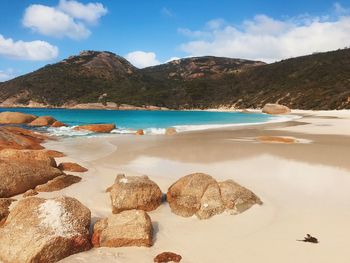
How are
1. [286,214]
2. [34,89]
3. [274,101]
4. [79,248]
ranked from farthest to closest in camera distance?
[34,89] < [274,101] < [286,214] < [79,248]

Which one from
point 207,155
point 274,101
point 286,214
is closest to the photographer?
point 286,214

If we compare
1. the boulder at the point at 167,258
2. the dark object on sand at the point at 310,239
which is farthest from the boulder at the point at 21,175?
the dark object on sand at the point at 310,239

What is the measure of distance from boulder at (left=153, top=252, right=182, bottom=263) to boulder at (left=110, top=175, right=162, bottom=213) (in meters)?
2.23

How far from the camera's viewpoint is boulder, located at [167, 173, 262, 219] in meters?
7.64

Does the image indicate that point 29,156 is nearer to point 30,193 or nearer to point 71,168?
point 71,168

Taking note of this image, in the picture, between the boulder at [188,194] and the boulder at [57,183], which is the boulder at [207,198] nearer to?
the boulder at [188,194]

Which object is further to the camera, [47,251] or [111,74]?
[111,74]

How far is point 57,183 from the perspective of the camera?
10.0 metres

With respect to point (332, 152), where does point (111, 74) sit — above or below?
above

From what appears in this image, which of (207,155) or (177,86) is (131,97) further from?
(207,155)

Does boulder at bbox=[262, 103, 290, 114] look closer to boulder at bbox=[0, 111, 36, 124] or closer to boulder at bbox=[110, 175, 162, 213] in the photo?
boulder at bbox=[0, 111, 36, 124]

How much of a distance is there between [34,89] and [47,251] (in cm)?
16230

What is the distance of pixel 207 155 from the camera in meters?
15.7

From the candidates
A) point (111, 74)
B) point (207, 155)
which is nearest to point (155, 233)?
point (207, 155)
